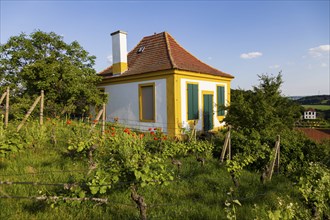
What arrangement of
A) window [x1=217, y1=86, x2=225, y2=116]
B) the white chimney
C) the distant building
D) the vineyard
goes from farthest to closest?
the distant building < window [x1=217, y1=86, x2=225, y2=116] < the white chimney < the vineyard

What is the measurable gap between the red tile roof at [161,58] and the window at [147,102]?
2.87 feet

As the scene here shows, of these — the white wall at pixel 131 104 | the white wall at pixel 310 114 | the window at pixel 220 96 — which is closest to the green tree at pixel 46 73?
the white wall at pixel 131 104

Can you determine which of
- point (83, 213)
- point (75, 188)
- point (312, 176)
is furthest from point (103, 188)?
point (312, 176)

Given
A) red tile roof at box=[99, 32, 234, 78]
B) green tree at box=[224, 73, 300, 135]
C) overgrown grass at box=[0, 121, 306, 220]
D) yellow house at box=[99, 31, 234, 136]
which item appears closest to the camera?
overgrown grass at box=[0, 121, 306, 220]

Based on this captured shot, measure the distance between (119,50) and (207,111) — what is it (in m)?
6.12

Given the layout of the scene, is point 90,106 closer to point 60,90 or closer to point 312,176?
point 60,90

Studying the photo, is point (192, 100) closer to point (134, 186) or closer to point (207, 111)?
point (207, 111)

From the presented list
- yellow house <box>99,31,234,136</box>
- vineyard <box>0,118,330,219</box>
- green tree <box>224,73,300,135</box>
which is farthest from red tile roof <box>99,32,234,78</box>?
vineyard <box>0,118,330,219</box>

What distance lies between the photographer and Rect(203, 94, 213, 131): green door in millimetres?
12945

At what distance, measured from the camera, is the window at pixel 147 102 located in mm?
12062

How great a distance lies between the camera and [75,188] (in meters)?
3.29

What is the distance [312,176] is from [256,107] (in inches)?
247

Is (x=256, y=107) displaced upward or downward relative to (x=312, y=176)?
upward

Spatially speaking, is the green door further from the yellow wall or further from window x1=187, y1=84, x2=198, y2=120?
the yellow wall
